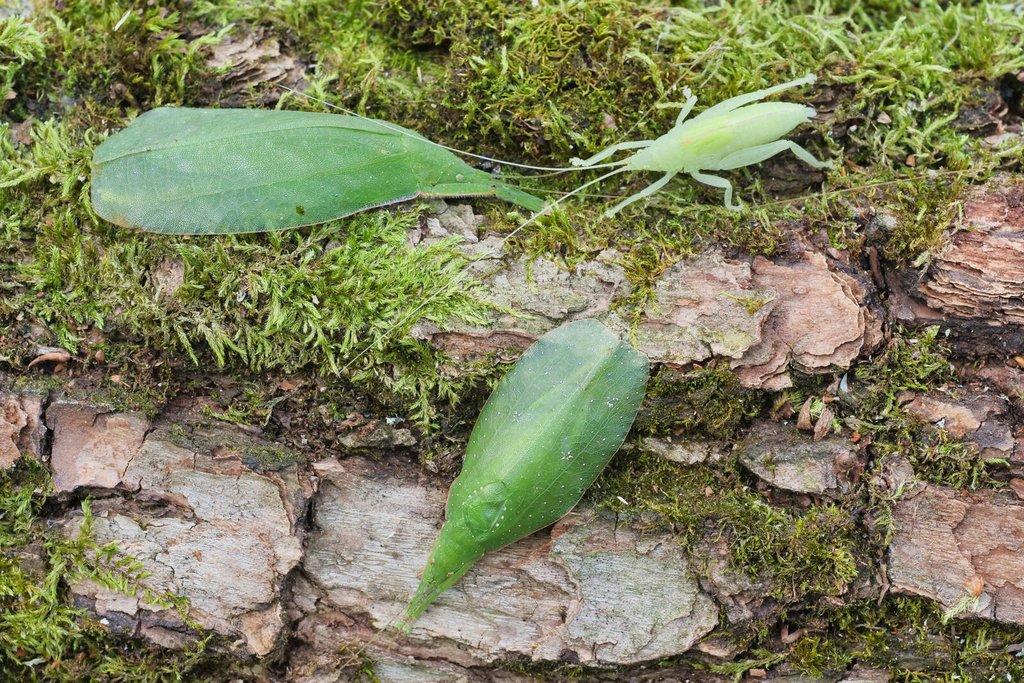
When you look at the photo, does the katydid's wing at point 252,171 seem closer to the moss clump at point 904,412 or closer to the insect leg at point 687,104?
the insect leg at point 687,104

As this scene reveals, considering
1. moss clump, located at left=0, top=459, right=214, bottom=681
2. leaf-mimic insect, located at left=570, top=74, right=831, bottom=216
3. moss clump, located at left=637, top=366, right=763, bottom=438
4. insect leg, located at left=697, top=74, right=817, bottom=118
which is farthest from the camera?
insect leg, located at left=697, top=74, right=817, bottom=118

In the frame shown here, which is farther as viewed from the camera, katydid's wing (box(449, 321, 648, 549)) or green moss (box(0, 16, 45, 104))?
green moss (box(0, 16, 45, 104))

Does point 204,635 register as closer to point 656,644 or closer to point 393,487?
point 393,487

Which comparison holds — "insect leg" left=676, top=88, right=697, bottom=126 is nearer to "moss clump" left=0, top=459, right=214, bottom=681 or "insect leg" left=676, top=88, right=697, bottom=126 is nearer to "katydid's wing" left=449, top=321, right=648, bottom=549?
"katydid's wing" left=449, top=321, right=648, bottom=549

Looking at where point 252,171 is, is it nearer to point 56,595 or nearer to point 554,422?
point 554,422

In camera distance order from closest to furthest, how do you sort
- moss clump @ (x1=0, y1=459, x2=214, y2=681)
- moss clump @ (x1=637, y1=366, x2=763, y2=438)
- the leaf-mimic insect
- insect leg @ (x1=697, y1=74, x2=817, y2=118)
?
moss clump @ (x1=0, y1=459, x2=214, y2=681) < moss clump @ (x1=637, y1=366, x2=763, y2=438) < the leaf-mimic insect < insect leg @ (x1=697, y1=74, x2=817, y2=118)

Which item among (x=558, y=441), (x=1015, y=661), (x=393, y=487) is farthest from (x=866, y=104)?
(x=393, y=487)

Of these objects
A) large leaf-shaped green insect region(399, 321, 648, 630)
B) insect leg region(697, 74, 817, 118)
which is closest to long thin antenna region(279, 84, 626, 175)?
insect leg region(697, 74, 817, 118)
